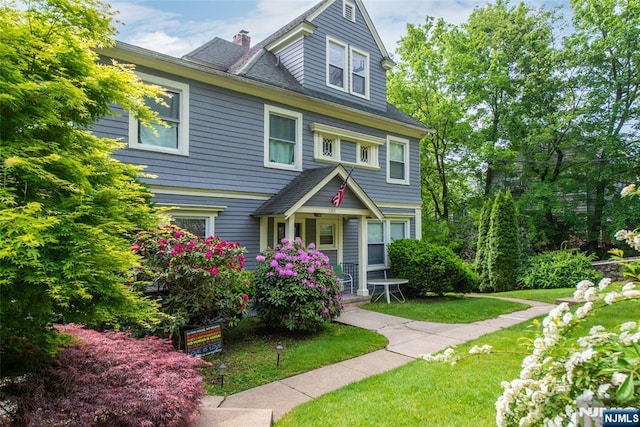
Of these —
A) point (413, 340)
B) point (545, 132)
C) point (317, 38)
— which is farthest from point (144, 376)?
point (545, 132)

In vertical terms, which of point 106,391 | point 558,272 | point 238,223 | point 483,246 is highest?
point 238,223

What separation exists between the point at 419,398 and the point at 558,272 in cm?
1208

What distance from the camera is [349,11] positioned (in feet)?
37.9

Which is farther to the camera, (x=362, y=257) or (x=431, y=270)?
(x=431, y=270)

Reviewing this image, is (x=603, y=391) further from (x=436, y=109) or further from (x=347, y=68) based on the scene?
(x=436, y=109)

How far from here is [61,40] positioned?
8.70 feet

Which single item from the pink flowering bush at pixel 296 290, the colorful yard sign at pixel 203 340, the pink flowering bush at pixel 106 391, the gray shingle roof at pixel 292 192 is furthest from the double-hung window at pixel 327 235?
the pink flowering bush at pixel 106 391

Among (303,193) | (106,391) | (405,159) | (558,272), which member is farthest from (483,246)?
(106,391)

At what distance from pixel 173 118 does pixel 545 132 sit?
632 inches

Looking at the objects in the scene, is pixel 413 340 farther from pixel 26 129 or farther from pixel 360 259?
pixel 26 129

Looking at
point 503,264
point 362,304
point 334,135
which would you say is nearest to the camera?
point 362,304

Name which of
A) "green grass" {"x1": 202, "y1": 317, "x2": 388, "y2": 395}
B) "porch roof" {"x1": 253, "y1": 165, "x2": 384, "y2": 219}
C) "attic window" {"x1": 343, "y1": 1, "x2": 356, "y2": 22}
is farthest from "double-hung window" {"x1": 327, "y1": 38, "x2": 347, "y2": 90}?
"green grass" {"x1": 202, "y1": 317, "x2": 388, "y2": 395}

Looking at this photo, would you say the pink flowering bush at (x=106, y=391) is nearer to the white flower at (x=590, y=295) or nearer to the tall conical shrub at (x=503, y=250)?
the white flower at (x=590, y=295)

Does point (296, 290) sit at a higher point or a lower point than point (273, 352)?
higher
